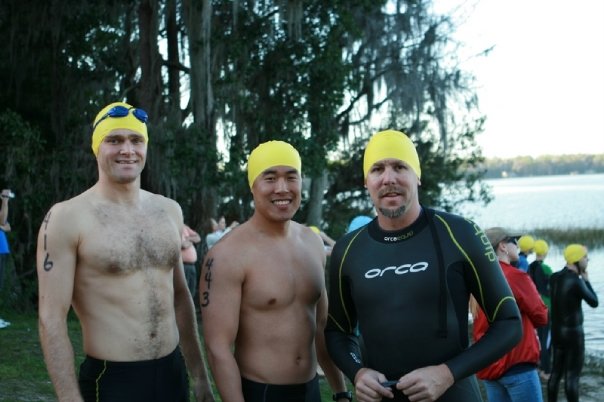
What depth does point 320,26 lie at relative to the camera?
1457cm

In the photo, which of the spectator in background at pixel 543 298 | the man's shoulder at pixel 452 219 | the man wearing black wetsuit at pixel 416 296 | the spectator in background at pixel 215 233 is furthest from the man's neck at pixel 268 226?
the spectator in background at pixel 215 233

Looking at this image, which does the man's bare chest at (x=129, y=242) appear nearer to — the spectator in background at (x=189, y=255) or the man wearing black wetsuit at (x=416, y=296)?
the man wearing black wetsuit at (x=416, y=296)

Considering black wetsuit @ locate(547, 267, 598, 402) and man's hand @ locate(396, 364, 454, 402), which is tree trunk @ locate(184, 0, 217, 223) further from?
man's hand @ locate(396, 364, 454, 402)

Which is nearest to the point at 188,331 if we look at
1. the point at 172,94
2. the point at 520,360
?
the point at 520,360

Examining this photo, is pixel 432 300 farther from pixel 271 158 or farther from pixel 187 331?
pixel 187 331

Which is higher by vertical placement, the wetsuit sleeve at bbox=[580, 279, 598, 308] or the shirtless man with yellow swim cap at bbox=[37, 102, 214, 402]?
the shirtless man with yellow swim cap at bbox=[37, 102, 214, 402]

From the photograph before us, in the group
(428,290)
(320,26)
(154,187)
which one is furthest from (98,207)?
(320,26)

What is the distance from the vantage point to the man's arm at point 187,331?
359 cm

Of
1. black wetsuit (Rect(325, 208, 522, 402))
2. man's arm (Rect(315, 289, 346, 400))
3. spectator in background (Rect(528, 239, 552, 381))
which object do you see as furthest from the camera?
spectator in background (Rect(528, 239, 552, 381))

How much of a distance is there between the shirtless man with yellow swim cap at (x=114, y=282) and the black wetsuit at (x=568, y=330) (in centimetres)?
488

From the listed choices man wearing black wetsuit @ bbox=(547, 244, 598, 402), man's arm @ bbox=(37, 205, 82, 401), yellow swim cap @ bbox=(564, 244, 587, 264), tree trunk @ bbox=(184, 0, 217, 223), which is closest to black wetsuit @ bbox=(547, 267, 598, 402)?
man wearing black wetsuit @ bbox=(547, 244, 598, 402)

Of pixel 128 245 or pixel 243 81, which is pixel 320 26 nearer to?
pixel 243 81

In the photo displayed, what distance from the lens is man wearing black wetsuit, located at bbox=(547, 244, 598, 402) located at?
A: 292 inches

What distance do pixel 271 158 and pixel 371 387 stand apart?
1.11 m
